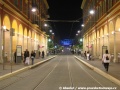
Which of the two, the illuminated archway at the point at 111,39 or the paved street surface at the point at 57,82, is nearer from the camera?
the paved street surface at the point at 57,82

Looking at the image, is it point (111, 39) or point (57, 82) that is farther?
point (111, 39)

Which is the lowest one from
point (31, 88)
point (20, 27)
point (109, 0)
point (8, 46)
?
point (31, 88)

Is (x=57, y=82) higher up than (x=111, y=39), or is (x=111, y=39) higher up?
(x=111, y=39)

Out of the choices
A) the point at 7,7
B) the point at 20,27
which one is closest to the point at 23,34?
the point at 20,27

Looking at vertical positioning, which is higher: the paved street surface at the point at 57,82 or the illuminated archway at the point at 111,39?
the illuminated archway at the point at 111,39

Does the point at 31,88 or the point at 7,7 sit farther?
the point at 7,7

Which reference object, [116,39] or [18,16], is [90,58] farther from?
[18,16]

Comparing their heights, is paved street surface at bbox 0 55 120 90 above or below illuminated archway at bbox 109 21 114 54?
below

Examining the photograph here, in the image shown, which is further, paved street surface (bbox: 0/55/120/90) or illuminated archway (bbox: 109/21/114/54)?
illuminated archway (bbox: 109/21/114/54)

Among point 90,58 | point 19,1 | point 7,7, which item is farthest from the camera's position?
point 90,58

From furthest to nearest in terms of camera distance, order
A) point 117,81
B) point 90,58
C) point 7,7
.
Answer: point 90,58
point 7,7
point 117,81

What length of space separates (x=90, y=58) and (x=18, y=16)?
15176 millimetres

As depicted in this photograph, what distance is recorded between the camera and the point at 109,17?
4600cm

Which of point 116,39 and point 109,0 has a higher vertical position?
point 109,0
